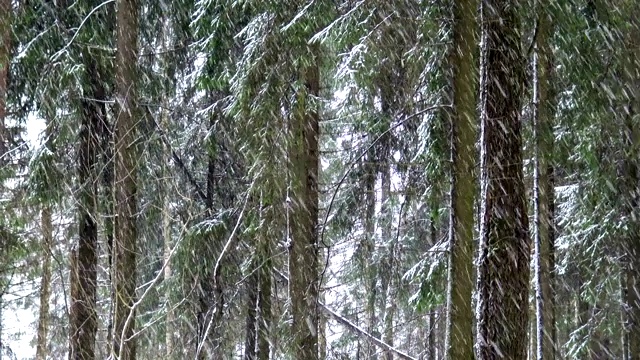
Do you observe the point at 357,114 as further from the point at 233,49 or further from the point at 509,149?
the point at 509,149

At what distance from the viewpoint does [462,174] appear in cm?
614

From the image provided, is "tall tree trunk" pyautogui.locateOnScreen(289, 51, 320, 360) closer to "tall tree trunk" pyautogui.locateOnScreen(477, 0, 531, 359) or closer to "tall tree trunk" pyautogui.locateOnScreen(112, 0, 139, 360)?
"tall tree trunk" pyautogui.locateOnScreen(112, 0, 139, 360)

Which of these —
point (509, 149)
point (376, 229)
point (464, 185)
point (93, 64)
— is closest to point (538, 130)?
point (464, 185)

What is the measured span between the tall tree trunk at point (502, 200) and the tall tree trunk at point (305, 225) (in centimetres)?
260

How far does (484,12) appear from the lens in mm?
5105

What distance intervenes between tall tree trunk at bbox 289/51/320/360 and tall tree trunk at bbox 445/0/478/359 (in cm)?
175

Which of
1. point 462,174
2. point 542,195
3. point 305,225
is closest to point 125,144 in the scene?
point 305,225

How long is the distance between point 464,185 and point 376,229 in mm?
9573

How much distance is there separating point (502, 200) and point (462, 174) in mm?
1240

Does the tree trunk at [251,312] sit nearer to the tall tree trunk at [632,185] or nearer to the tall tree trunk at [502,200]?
the tall tree trunk at [502,200]

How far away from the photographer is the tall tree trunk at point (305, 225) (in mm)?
7453

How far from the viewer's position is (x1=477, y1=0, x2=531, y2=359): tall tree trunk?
4.79 meters

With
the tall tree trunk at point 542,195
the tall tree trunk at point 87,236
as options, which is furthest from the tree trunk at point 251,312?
the tall tree trunk at point 542,195

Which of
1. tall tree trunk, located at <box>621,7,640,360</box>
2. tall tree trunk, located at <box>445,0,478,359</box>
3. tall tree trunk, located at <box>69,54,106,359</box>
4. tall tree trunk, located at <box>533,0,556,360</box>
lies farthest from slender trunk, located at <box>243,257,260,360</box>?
tall tree trunk, located at <box>621,7,640,360</box>
